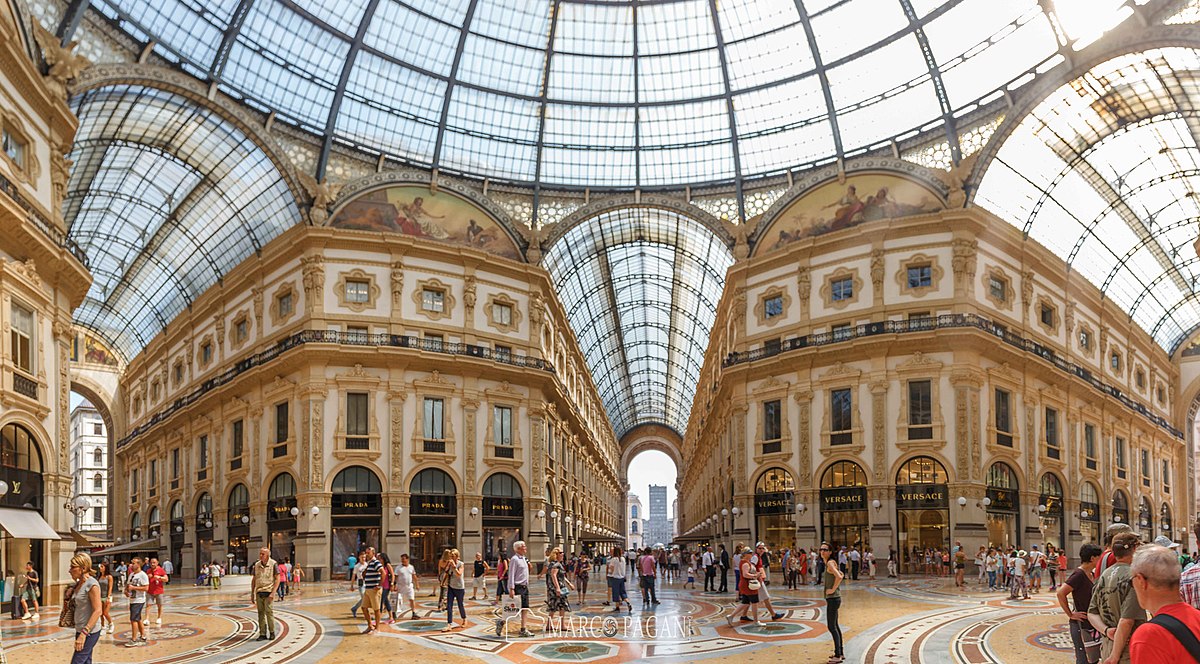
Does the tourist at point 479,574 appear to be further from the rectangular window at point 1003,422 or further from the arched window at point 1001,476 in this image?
the rectangular window at point 1003,422

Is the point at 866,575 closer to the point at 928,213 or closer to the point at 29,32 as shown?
the point at 928,213

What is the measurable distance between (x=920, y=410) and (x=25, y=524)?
124 feet

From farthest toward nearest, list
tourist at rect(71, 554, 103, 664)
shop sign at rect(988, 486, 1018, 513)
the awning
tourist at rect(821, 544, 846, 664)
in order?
shop sign at rect(988, 486, 1018, 513) < the awning < tourist at rect(821, 544, 846, 664) < tourist at rect(71, 554, 103, 664)

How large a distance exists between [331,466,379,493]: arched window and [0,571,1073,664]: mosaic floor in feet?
59.0

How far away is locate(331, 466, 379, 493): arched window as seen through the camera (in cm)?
4916

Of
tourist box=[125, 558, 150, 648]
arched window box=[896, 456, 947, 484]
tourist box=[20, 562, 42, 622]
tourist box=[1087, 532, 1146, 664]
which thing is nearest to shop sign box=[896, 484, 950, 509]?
arched window box=[896, 456, 947, 484]

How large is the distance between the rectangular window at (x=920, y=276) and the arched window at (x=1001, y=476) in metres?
9.37

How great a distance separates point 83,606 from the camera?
14.3m

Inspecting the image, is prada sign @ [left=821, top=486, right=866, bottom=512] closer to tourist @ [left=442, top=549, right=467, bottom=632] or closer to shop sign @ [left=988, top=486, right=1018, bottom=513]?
shop sign @ [left=988, top=486, right=1018, bottom=513]

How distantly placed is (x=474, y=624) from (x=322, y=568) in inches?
977

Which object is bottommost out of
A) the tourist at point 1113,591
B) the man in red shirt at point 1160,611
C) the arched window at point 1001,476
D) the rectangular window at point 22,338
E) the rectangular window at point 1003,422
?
the arched window at point 1001,476

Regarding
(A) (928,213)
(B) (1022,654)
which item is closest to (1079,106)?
(A) (928,213)

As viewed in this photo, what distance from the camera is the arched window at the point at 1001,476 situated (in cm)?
4814

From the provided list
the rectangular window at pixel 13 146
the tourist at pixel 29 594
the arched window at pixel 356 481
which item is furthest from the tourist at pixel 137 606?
the arched window at pixel 356 481
